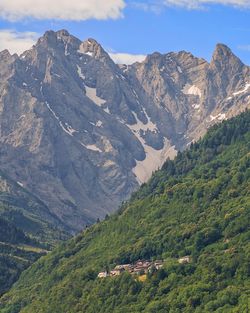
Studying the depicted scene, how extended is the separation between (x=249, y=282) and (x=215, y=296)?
8271 mm

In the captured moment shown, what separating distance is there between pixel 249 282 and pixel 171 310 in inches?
714

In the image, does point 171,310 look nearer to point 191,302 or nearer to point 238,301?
point 191,302

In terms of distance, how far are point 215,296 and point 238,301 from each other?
9.91 m

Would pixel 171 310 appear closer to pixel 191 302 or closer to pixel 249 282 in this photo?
pixel 191 302

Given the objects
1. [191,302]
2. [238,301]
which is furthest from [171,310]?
[238,301]

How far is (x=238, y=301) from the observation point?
620 feet

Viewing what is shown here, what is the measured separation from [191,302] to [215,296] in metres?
5.39

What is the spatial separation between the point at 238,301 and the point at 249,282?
1164cm

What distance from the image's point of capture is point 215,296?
19800 cm

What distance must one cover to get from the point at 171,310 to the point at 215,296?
10.1 metres

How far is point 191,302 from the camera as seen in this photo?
198625 mm
